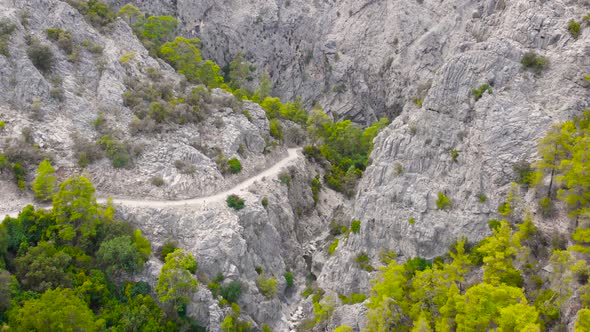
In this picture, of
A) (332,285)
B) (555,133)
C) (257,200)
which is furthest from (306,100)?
(555,133)

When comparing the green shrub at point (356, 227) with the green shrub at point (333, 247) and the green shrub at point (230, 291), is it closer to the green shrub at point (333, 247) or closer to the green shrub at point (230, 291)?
the green shrub at point (333, 247)

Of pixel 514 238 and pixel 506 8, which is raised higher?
pixel 506 8

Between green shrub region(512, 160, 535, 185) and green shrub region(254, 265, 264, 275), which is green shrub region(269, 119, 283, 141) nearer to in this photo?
green shrub region(254, 265, 264, 275)

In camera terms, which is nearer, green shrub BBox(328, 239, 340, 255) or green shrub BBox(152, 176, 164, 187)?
green shrub BBox(152, 176, 164, 187)

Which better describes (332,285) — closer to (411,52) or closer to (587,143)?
(587,143)

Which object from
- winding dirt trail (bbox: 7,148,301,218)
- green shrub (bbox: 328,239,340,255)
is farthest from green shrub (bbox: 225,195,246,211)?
green shrub (bbox: 328,239,340,255)

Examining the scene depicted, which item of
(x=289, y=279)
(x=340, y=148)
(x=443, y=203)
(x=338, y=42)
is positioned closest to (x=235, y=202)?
(x=289, y=279)
